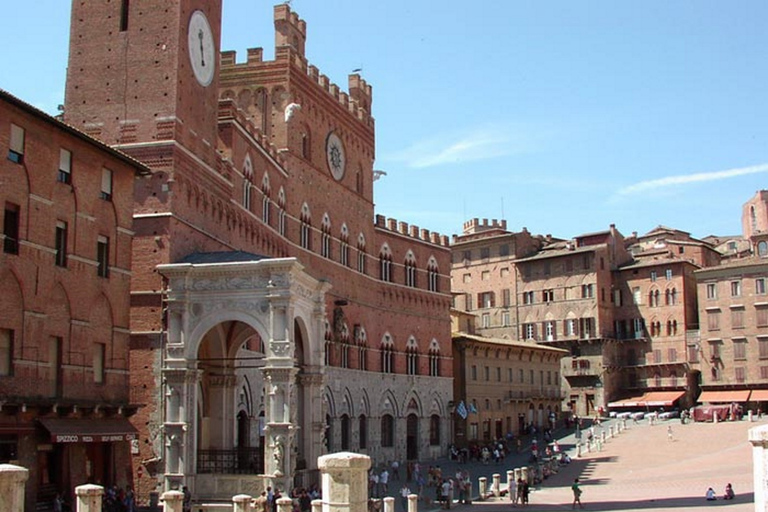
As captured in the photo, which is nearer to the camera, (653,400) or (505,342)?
(505,342)

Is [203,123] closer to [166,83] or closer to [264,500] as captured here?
[166,83]

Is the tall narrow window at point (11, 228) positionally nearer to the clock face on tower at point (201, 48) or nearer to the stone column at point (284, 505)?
the stone column at point (284, 505)

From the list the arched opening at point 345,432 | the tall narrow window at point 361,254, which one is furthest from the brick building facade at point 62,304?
the tall narrow window at point 361,254

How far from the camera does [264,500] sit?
2706cm

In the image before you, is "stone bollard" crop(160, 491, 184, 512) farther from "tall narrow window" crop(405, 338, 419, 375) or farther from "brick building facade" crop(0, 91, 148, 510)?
"tall narrow window" crop(405, 338, 419, 375)

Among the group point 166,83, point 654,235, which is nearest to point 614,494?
point 166,83

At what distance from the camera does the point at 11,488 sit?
1271 cm

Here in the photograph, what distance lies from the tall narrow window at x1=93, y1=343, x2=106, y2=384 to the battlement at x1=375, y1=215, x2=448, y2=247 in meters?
30.3

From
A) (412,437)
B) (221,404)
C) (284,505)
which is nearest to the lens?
(284,505)

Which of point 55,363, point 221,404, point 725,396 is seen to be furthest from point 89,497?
point 725,396

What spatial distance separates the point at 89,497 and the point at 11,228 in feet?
28.6

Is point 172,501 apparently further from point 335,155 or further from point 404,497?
point 335,155

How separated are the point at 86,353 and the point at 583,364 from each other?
55.8 m

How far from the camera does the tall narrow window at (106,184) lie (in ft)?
94.8
